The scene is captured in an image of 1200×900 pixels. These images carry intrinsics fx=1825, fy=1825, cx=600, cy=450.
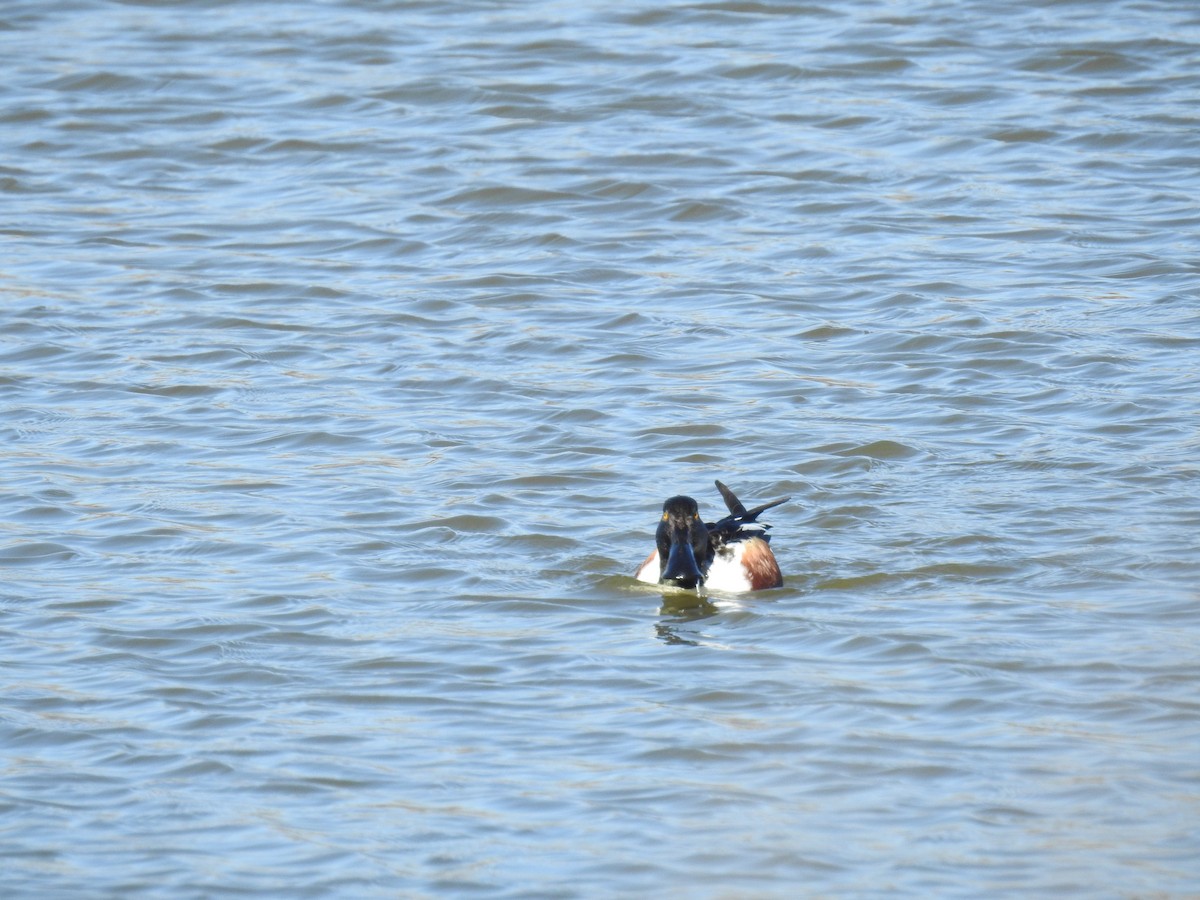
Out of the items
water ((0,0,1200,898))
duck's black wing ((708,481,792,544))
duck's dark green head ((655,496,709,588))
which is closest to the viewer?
water ((0,0,1200,898))

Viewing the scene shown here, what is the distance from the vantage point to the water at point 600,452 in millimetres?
5250

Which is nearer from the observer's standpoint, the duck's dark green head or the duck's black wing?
the duck's dark green head

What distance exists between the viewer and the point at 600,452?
8.86 metres

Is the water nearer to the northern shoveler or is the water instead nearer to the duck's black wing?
the northern shoveler

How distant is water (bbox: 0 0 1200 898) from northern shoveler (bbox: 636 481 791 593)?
147 mm

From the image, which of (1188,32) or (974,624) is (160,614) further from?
(1188,32)

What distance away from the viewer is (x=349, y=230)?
1266cm

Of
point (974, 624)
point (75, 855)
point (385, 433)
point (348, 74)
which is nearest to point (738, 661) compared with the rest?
point (974, 624)

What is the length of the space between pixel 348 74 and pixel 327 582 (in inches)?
386

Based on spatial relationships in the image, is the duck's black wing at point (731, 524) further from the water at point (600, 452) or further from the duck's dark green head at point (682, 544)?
the water at point (600, 452)

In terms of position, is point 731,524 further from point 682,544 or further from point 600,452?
point 600,452

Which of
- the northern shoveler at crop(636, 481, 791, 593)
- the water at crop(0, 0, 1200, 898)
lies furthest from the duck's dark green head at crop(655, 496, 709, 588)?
the water at crop(0, 0, 1200, 898)

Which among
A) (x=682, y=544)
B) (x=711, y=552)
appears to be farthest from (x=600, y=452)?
(x=682, y=544)

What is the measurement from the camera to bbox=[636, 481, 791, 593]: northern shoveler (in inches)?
289
